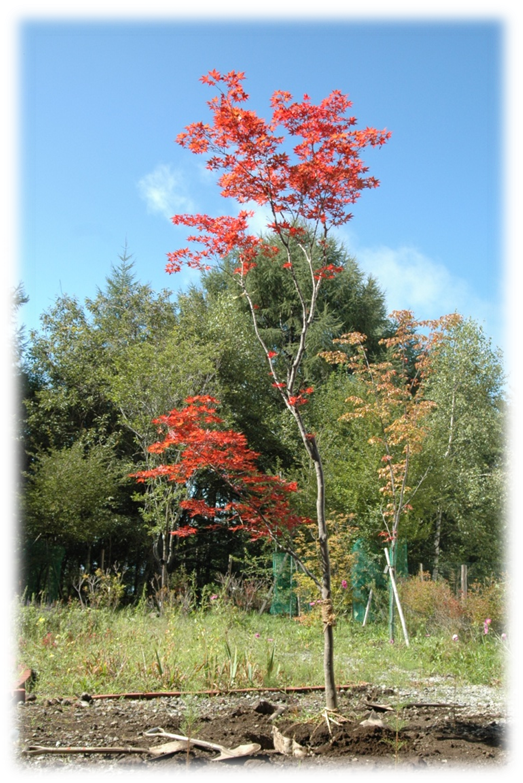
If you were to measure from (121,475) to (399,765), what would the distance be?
952 centimetres

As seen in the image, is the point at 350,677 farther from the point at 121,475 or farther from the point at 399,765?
the point at 121,475

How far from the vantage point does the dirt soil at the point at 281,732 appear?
2557 mm

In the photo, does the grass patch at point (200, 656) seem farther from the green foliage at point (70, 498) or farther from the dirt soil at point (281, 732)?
the green foliage at point (70, 498)

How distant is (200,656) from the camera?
15.3 ft

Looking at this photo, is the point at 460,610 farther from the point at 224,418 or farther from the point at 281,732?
the point at 224,418

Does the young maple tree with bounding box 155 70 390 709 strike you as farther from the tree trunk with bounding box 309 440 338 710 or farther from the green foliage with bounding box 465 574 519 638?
the green foliage with bounding box 465 574 519 638

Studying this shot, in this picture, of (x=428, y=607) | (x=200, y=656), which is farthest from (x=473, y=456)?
(x=200, y=656)

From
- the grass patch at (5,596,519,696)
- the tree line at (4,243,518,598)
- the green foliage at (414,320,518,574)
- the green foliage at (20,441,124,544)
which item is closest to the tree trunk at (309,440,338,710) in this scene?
the grass patch at (5,596,519,696)

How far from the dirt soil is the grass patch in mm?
361

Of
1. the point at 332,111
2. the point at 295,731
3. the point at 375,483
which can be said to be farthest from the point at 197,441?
the point at 375,483

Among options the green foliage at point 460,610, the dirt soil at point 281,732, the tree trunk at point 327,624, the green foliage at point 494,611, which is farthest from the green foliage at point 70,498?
the tree trunk at point 327,624

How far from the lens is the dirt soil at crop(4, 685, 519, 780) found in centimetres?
256

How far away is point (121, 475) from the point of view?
11.6 meters

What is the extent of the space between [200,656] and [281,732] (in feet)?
5.77
